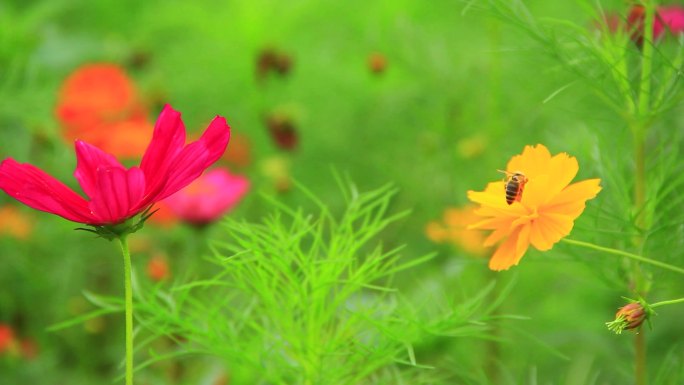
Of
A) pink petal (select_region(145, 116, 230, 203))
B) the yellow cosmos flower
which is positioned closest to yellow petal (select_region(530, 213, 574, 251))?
the yellow cosmos flower

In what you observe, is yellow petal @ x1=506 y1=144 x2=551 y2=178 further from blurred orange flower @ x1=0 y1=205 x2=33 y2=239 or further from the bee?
blurred orange flower @ x1=0 y1=205 x2=33 y2=239

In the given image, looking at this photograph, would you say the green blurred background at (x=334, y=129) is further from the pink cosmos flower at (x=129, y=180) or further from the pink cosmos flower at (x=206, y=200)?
the pink cosmos flower at (x=129, y=180)

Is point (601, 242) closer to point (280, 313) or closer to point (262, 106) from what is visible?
point (280, 313)

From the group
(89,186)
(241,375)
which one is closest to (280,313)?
(89,186)

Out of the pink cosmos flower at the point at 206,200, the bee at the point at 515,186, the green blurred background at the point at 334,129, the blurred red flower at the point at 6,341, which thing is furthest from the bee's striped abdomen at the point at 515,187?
the blurred red flower at the point at 6,341

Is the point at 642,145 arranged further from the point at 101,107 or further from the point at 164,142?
the point at 101,107

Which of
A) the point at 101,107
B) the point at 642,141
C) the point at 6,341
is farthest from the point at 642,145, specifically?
the point at 101,107
